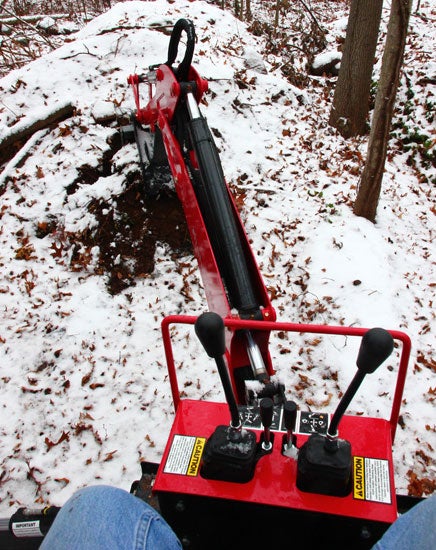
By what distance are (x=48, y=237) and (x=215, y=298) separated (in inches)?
139

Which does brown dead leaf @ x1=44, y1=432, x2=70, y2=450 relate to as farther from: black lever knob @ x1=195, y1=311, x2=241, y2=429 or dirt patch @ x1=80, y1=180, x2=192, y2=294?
black lever knob @ x1=195, y1=311, x2=241, y2=429

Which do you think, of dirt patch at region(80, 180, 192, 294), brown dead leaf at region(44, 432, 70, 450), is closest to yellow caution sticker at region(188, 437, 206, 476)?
brown dead leaf at region(44, 432, 70, 450)

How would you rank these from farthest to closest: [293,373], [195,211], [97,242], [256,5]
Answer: [256,5], [97,242], [293,373], [195,211]

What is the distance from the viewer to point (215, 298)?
2961 millimetres

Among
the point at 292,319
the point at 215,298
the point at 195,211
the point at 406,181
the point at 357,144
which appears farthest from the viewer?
the point at 357,144

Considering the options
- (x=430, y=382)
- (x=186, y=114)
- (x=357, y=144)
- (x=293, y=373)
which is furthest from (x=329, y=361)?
(x=357, y=144)

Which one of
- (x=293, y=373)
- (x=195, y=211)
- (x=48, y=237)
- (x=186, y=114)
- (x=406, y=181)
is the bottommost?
(x=293, y=373)

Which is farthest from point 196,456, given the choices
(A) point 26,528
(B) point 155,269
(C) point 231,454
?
(B) point 155,269

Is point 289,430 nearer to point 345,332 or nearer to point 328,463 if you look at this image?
point 328,463

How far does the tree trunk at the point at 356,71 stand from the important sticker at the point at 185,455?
6.85 m

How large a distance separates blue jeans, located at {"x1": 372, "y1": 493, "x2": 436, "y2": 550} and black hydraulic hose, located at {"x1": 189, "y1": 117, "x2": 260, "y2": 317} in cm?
151

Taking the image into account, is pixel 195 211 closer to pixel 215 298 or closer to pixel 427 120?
pixel 215 298

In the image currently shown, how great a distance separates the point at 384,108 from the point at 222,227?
292cm

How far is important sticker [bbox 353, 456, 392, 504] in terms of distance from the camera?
5.89 feet
